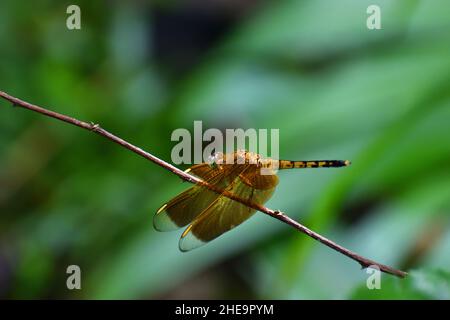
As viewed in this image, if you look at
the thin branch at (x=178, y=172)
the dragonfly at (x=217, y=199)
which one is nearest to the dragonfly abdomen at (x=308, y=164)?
the dragonfly at (x=217, y=199)

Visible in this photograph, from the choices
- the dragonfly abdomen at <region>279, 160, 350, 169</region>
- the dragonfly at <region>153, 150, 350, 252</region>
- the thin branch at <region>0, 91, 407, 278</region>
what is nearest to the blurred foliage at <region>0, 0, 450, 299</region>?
the dragonfly abdomen at <region>279, 160, 350, 169</region>

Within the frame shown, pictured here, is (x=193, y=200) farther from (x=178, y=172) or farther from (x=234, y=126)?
(x=234, y=126)

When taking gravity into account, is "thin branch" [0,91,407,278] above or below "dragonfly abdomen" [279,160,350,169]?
below

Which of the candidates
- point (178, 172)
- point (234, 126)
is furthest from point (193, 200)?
point (234, 126)

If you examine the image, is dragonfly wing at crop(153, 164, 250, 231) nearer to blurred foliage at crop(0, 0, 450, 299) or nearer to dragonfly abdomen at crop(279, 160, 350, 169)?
dragonfly abdomen at crop(279, 160, 350, 169)

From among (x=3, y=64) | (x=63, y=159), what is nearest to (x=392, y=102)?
(x=63, y=159)

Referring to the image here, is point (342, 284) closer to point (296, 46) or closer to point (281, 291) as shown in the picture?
point (281, 291)
